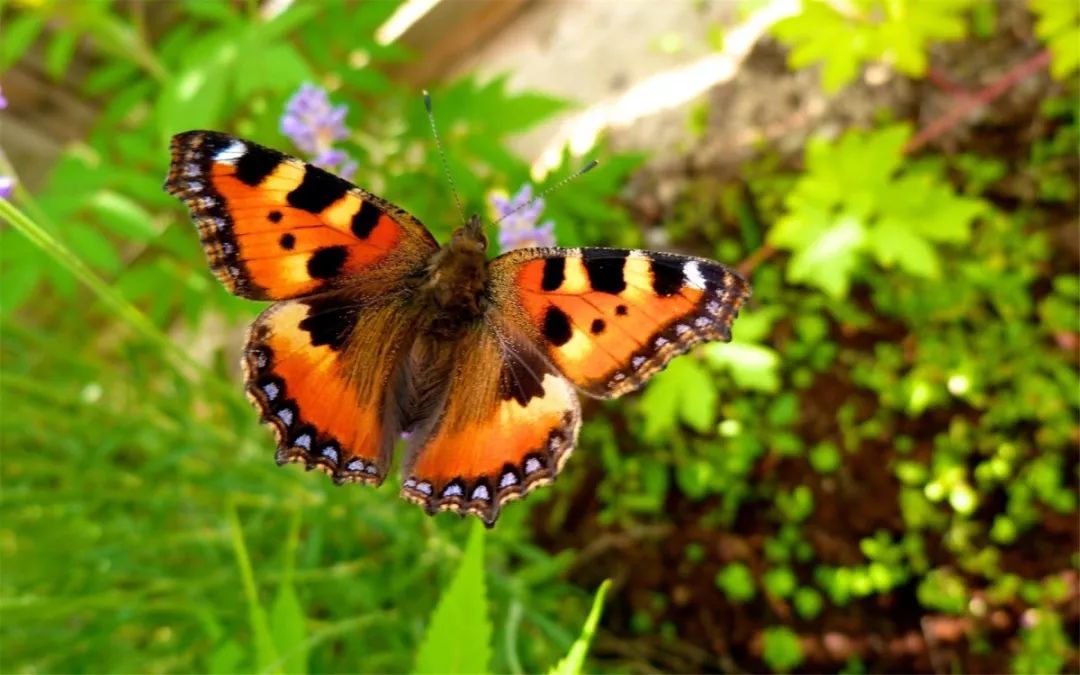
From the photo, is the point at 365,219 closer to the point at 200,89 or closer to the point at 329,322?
the point at 329,322

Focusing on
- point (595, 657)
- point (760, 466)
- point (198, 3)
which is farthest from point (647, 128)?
point (595, 657)

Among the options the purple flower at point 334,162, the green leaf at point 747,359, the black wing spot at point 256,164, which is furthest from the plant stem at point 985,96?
the black wing spot at point 256,164

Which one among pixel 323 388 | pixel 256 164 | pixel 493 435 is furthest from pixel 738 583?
pixel 256 164

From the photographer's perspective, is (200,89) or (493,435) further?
(200,89)

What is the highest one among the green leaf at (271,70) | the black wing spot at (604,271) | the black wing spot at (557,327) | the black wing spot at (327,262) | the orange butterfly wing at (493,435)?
the green leaf at (271,70)

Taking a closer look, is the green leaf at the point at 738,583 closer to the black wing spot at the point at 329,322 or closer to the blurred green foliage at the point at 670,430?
the blurred green foliage at the point at 670,430

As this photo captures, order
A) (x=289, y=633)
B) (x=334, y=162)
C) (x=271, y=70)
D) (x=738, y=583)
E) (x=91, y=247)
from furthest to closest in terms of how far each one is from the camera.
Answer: (x=738, y=583) < (x=91, y=247) < (x=271, y=70) < (x=334, y=162) < (x=289, y=633)

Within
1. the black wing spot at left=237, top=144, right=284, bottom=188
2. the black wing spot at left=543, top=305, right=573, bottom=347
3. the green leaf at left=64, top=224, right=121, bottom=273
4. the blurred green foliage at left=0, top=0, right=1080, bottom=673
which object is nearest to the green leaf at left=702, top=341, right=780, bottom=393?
the blurred green foliage at left=0, top=0, right=1080, bottom=673

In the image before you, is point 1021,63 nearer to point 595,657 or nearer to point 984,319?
point 984,319
